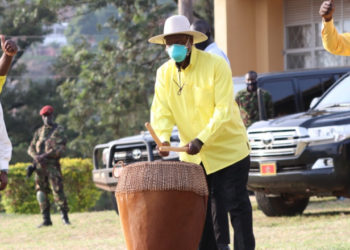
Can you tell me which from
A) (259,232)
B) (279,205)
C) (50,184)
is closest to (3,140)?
(259,232)

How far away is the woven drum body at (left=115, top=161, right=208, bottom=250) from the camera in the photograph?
21.4 ft

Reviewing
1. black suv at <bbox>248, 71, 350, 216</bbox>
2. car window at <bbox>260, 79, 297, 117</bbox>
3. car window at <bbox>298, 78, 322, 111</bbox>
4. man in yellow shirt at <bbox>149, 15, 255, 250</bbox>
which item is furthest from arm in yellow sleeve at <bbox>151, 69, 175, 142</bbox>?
car window at <bbox>298, 78, 322, 111</bbox>

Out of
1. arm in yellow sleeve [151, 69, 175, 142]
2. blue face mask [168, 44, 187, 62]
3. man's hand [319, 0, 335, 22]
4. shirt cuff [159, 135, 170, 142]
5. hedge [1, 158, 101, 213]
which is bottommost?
hedge [1, 158, 101, 213]

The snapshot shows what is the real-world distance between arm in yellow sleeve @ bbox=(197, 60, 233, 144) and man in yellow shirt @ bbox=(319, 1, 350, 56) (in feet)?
2.53

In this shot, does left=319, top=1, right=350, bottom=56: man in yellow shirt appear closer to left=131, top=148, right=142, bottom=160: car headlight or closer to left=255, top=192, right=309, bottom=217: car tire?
left=255, top=192, right=309, bottom=217: car tire

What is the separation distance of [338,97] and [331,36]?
5.19 m

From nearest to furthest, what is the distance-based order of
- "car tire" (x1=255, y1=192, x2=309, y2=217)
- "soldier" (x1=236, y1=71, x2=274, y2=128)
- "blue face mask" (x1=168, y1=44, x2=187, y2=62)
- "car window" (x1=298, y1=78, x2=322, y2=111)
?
"blue face mask" (x1=168, y1=44, x2=187, y2=62) < "car tire" (x1=255, y1=192, x2=309, y2=217) < "soldier" (x1=236, y1=71, x2=274, y2=128) < "car window" (x1=298, y1=78, x2=322, y2=111)

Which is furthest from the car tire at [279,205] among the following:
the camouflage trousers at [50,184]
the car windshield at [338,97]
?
the camouflage trousers at [50,184]

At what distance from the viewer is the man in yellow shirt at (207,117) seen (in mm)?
7004

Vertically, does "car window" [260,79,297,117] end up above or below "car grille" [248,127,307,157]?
above

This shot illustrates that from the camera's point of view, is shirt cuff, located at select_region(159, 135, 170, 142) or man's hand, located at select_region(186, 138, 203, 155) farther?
shirt cuff, located at select_region(159, 135, 170, 142)

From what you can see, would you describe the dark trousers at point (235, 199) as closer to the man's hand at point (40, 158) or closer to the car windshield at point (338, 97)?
the car windshield at point (338, 97)

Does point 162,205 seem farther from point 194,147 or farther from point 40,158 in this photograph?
point 40,158

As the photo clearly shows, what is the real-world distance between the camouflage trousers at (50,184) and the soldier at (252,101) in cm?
325
